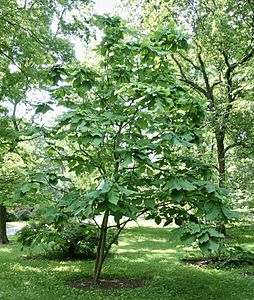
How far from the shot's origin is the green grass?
5.83 metres

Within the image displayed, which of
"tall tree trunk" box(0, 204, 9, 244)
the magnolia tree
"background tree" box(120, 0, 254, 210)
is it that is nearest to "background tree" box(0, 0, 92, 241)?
the magnolia tree

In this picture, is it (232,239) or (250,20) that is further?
(232,239)

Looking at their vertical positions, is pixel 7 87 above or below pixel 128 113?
above

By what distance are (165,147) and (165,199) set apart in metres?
0.89

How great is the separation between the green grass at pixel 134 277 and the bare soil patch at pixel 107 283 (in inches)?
7.8

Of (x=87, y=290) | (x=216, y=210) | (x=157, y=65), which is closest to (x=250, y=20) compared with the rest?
(x=157, y=65)

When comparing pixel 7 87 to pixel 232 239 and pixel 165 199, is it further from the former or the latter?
pixel 232 239

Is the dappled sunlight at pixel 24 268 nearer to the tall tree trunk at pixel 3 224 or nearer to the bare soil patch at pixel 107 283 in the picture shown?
the bare soil patch at pixel 107 283

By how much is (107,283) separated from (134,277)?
2.80 ft

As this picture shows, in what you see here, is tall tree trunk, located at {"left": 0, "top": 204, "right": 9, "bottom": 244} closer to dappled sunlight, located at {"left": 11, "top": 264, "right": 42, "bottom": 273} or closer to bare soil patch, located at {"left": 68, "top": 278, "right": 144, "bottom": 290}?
dappled sunlight, located at {"left": 11, "top": 264, "right": 42, "bottom": 273}

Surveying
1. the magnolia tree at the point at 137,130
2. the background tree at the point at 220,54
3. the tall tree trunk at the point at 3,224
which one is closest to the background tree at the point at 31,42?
the magnolia tree at the point at 137,130

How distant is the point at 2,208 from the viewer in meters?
14.2

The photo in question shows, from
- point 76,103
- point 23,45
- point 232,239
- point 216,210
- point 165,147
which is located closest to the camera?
point 216,210

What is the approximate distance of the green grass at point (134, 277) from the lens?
583 cm
